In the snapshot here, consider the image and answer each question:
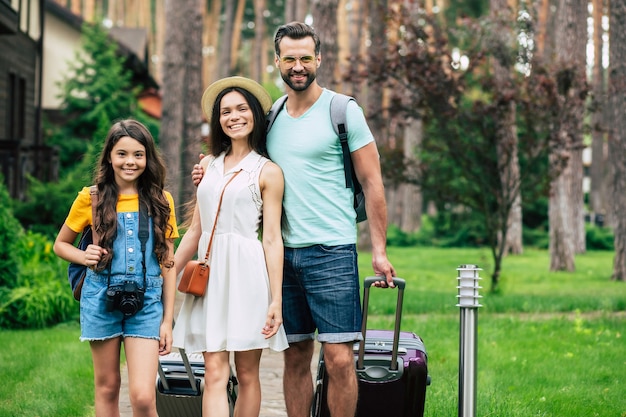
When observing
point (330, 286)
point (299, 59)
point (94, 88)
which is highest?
point (94, 88)

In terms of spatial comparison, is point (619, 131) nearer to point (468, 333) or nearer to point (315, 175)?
point (468, 333)

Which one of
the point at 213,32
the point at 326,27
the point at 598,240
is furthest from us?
the point at 213,32

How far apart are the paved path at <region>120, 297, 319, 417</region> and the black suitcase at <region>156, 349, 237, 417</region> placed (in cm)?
100

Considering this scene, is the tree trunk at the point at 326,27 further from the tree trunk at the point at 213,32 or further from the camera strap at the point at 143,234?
the tree trunk at the point at 213,32

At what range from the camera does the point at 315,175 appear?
185 inches

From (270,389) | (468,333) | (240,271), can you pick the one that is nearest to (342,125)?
(240,271)

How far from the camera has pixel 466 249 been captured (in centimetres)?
2933

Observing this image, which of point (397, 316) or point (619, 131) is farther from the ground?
point (619, 131)

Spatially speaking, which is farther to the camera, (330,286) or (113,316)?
(330,286)

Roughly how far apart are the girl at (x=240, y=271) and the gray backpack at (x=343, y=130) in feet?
0.48

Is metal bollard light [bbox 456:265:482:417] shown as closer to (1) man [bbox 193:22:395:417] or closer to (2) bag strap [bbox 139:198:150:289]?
(1) man [bbox 193:22:395:417]

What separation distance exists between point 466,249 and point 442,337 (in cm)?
2033

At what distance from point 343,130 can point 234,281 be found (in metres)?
0.84

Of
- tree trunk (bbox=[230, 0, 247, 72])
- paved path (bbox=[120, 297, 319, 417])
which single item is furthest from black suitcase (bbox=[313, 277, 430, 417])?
tree trunk (bbox=[230, 0, 247, 72])
